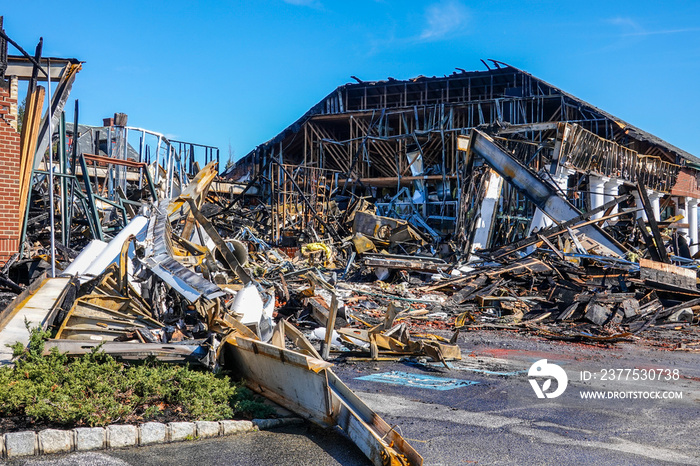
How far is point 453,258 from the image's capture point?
17.4 m

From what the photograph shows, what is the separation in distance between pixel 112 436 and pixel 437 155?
24.3 meters

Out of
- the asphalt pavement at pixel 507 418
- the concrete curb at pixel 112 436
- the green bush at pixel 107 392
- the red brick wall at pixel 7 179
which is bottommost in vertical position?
the asphalt pavement at pixel 507 418

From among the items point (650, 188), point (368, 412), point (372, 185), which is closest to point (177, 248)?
point (368, 412)

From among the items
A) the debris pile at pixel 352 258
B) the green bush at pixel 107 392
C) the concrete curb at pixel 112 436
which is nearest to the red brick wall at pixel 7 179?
the debris pile at pixel 352 258

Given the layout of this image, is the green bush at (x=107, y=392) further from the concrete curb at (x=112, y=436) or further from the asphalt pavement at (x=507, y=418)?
the asphalt pavement at (x=507, y=418)

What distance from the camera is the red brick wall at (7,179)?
1020 centimetres

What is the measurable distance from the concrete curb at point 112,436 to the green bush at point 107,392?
6.3 inches

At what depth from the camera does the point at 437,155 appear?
2738cm

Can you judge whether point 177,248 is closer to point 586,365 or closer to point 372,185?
point 586,365

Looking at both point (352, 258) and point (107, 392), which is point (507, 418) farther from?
point (352, 258)

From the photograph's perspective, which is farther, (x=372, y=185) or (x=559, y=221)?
(x=372, y=185)

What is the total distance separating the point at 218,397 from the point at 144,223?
5661 millimetres

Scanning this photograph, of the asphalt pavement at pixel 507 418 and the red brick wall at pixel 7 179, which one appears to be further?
the red brick wall at pixel 7 179

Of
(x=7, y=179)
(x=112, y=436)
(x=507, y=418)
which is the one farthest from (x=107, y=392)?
(x=7, y=179)
